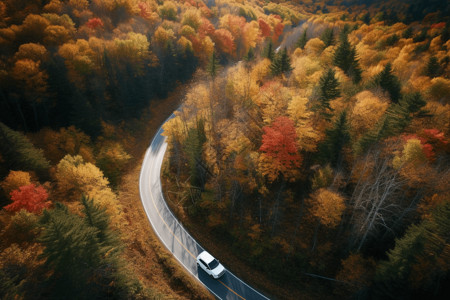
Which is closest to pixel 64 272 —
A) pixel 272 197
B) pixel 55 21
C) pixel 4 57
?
pixel 272 197

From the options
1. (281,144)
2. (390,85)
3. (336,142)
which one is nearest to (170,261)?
(281,144)

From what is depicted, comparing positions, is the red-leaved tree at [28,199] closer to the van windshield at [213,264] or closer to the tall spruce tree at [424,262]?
the van windshield at [213,264]

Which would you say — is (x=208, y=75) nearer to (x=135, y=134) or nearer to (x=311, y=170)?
(x=135, y=134)

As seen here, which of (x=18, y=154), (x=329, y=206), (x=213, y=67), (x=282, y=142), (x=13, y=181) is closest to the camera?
(x=329, y=206)

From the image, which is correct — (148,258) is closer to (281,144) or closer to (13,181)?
(13,181)

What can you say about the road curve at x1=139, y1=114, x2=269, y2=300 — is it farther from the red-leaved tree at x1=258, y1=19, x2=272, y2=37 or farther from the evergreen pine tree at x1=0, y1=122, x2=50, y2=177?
the red-leaved tree at x1=258, y1=19, x2=272, y2=37

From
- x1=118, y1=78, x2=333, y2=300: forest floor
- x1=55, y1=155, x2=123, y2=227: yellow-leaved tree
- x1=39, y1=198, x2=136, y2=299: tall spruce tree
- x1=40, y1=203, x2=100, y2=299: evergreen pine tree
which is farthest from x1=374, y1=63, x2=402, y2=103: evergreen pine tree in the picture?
x1=55, y1=155, x2=123, y2=227: yellow-leaved tree
